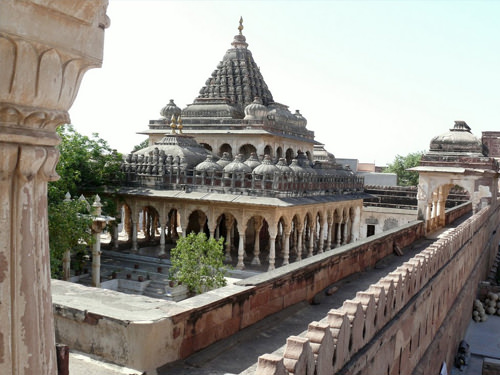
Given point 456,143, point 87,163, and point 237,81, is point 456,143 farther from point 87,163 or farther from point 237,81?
point 87,163

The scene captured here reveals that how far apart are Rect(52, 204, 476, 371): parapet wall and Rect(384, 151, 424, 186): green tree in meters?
58.6

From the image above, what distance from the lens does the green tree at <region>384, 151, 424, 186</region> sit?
6310cm

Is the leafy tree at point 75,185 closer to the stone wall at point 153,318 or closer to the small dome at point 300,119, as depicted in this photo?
the stone wall at point 153,318

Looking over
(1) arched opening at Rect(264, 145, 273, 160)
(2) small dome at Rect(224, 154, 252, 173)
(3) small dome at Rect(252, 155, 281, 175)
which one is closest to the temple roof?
(1) arched opening at Rect(264, 145, 273, 160)

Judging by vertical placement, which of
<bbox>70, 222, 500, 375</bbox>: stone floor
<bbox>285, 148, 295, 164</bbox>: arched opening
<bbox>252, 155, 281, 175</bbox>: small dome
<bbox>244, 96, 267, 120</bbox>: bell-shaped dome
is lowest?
<bbox>70, 222, 500, 375</bbox>: stone floor

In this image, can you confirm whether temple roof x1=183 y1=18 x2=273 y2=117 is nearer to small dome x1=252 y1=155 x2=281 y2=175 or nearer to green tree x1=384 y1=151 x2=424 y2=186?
small dome x1=252 y1=155 x2=281 y2=175

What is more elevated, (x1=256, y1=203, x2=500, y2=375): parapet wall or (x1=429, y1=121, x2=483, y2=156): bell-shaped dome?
(x1=429, y1=121, x2=483, y2=156): bell-shaped dome

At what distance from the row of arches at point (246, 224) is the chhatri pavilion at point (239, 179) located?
0.17ft

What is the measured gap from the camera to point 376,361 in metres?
5.80

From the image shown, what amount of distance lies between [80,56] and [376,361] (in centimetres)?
505

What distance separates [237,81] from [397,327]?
2635cm

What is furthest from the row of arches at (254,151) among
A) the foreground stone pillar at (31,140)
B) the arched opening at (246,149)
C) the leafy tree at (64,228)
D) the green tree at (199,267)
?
the foreground stone pillar at (31,140)

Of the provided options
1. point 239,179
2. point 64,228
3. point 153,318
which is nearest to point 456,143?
point 239,179

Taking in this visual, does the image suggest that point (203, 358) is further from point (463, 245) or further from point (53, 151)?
point (463, 245)
